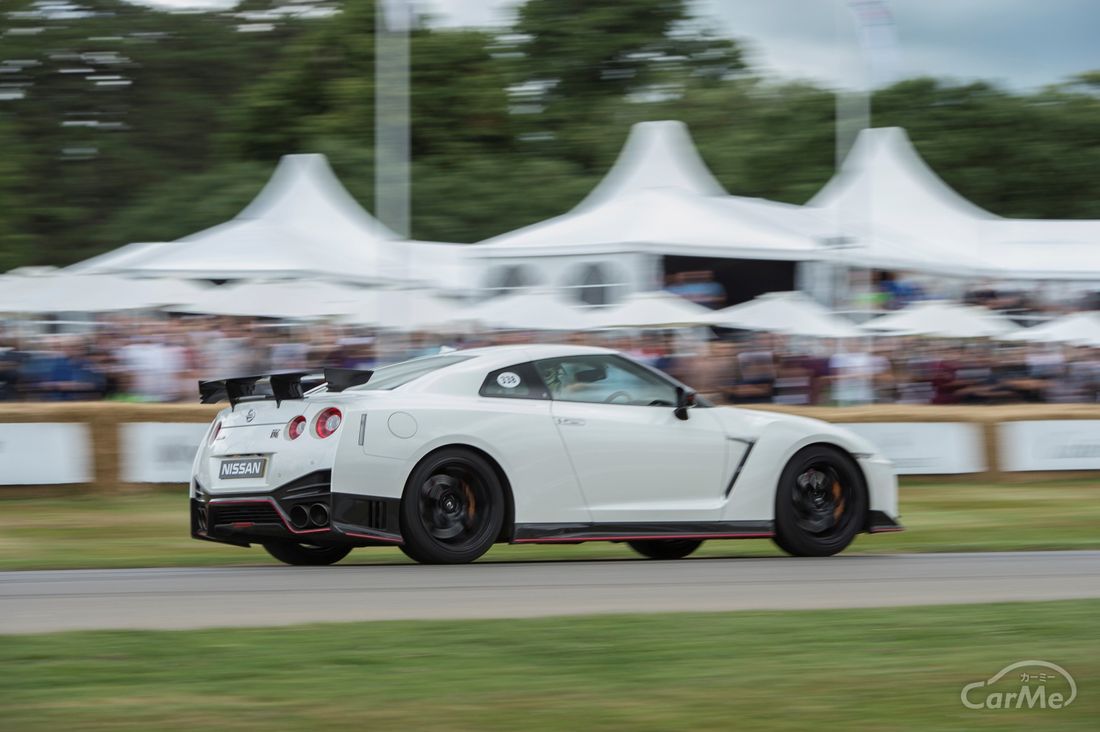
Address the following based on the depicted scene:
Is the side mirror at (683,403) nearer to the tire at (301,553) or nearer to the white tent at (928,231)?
the tire at (301,553)

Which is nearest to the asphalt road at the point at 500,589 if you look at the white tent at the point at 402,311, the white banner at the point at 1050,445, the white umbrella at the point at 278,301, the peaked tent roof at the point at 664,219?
the white banner at the point at 1050,445

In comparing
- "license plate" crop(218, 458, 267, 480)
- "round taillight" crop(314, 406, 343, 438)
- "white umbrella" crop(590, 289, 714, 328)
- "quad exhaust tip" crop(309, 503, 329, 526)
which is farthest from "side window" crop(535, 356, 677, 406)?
"white umbrella" crop(590, 289, 714, 328)

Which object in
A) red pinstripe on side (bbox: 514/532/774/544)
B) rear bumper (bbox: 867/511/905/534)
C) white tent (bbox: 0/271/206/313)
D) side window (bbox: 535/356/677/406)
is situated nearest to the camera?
red pinstripe on side (bbox: 514/532/774/544)

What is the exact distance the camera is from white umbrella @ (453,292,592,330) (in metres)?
22.9

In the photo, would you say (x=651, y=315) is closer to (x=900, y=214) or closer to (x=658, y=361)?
(x=658, y=361)

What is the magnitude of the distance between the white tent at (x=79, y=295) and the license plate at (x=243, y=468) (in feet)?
48.6

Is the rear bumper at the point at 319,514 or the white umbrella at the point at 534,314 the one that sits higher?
the white umbrella at the point at 534,314

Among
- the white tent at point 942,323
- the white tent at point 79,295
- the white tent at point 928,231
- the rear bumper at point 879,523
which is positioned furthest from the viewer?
the white tent at point 928,231

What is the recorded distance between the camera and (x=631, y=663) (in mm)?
5695

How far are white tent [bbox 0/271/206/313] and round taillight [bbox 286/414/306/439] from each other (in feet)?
49.6

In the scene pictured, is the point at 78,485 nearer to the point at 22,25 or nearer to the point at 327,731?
the point at 327,731

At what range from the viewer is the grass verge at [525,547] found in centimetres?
1040

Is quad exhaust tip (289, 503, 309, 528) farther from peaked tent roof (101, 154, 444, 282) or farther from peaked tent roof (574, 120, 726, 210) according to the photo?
peaked tent roof (574, 120, 726, 210)

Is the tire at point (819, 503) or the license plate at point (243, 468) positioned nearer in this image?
the license plate at point (243, 468)
